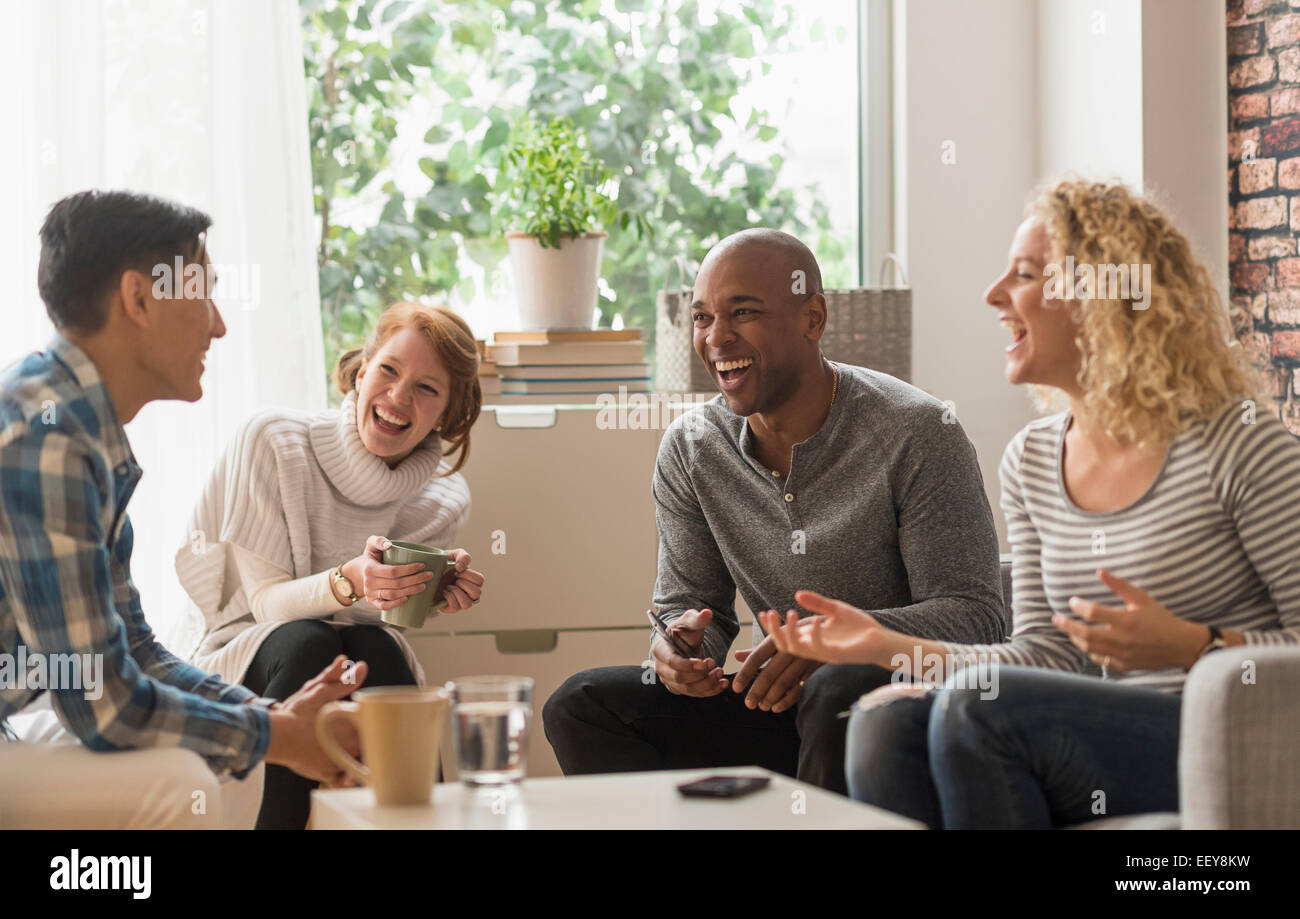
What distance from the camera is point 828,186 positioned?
11.6ft

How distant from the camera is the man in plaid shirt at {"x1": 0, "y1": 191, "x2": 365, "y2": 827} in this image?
137 cm

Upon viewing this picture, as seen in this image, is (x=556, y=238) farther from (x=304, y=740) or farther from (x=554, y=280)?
(x=304, y=740)

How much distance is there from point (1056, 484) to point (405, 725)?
904 millimetres

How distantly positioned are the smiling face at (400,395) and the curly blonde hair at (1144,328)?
112cm

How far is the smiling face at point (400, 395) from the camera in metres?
2.43

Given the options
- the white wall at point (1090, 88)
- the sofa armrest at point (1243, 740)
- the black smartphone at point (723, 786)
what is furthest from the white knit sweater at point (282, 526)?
the white wall at point (1090, 88)

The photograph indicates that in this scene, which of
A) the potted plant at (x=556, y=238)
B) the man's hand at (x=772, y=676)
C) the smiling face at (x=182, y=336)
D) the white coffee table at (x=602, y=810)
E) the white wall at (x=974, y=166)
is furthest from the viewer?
the white wall at (x=974, y=166)

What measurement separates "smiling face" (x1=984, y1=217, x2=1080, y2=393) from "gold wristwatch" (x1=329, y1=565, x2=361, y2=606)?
1.11m

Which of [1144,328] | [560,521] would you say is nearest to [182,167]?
[560,521]

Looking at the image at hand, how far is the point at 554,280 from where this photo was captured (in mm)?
3027

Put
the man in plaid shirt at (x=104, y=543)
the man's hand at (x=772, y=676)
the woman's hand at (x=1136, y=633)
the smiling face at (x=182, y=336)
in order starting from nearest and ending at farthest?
the man in plaid shirt at (x=104, y=543), the woman's hand at (x=1136, y=633), the smiling face at (x=182, y=336), the man's hand at (x=772, y=676)

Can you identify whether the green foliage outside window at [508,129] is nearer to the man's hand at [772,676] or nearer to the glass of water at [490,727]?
the man's hand at [772,676]
